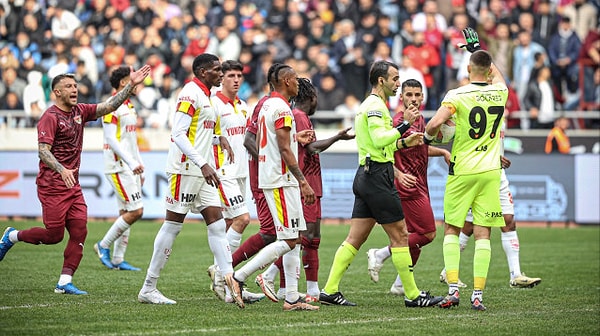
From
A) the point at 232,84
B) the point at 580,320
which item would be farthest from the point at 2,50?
the point at 580,320

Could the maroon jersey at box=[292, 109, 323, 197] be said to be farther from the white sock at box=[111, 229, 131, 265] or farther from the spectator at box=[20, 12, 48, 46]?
the spectator at box=[20, 12, 48, 46]

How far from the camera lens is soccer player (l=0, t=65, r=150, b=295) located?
40.0 ft

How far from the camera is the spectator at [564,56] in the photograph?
82.2ft

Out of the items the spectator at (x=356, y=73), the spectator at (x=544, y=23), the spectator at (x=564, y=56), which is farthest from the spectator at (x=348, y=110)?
the spectator at (x=544, y=23)

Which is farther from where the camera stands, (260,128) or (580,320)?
(260,128)

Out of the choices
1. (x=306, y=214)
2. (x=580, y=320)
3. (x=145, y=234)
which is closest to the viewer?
(x=580, y=320)

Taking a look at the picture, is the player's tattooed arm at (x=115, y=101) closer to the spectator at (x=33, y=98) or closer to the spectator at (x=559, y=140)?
the spectator at (x=559, y=140)

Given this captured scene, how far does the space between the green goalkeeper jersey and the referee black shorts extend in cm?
11

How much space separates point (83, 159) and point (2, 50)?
22.5ft

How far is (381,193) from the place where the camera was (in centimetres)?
1116

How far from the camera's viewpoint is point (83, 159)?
2372 cm

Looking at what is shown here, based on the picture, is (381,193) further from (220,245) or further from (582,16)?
(582,16)

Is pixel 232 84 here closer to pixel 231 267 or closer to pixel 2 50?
pixel 231 267

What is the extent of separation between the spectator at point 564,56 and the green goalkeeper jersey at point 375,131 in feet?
48.3
